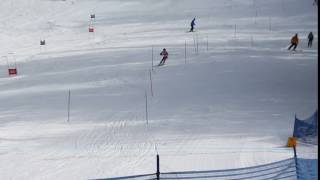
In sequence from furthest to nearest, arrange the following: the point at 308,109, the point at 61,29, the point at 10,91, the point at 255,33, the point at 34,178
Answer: the point at 61,29 → the point at 255,33 → the point at 10,91 → the point at 308,109 → the point at 34,178

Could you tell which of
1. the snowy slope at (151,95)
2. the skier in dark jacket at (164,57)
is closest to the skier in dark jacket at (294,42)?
the snowy slope at (151,95)

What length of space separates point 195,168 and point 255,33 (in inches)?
1088

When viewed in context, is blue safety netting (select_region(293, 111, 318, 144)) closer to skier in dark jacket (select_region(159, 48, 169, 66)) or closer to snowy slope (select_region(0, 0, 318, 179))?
snowy slope (select_region(0, 0, 318, 179))

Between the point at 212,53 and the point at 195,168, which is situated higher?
the point at 212,53

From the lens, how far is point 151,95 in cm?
2125

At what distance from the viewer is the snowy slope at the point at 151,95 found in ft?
41.4

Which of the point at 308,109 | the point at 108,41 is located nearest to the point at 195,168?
the point at 308,109

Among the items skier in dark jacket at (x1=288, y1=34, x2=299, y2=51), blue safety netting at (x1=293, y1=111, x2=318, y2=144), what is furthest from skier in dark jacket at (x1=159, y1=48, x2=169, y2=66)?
blue safety netting at (x1=293, y1=111, x2=318, y2=144)

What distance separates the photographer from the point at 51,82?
25.5 metres

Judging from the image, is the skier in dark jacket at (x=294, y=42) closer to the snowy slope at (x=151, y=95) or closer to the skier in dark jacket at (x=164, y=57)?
the snowy slope at (x=151, y=95)

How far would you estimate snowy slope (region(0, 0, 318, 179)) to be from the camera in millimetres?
12609

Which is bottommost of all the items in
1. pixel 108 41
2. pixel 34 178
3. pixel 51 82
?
pixel 34 178

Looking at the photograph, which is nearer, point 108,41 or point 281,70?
point 281,70

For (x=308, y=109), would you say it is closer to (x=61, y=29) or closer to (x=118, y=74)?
(x=118, y=74)
